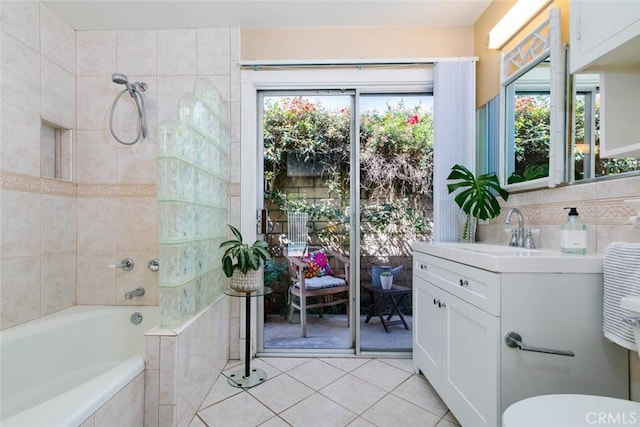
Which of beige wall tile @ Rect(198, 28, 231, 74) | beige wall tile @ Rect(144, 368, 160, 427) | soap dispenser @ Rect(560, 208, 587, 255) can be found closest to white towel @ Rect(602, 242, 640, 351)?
soap dispenser @ Rect(560, 208, 587, 255)

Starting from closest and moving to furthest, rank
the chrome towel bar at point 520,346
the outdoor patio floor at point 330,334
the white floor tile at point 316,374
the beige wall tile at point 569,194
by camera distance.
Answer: the chrome towel bar at point 520,346, the beige wall tile at point 569,194, the white floor tile at point 316,374, the outdoor patio floor at point 330,334

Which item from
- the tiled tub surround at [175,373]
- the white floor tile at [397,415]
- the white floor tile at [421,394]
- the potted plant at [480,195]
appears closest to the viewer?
the tiled tub surround at [175,373]

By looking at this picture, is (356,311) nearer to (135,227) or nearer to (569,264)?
(569,264)

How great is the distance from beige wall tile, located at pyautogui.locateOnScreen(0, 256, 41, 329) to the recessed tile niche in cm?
62

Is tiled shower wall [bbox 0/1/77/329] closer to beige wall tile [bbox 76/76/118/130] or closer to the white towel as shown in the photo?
beige wall tile [bbox 76/76/118/130]

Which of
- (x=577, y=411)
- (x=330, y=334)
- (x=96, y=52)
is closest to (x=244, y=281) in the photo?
(x=330, y=334)

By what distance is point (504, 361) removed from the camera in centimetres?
104

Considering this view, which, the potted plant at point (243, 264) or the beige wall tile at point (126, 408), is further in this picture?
the potted plant at point (243, 264)

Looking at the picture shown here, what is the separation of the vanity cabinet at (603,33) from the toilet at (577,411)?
2.66 ft

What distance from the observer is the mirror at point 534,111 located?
4.62 feet

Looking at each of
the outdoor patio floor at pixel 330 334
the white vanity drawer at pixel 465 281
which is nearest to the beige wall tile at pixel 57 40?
the outdoor patio floor at pixel 330 334

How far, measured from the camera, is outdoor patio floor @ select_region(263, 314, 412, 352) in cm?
228

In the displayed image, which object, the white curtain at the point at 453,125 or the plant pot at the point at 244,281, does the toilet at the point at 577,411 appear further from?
the plant pot at the point at 244,281

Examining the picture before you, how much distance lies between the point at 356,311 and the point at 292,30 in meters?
2.18
